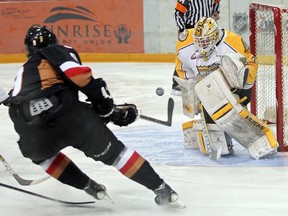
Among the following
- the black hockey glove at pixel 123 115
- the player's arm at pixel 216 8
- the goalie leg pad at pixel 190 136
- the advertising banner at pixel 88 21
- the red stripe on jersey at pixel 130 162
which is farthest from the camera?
the advertising banner at pixel 88 21

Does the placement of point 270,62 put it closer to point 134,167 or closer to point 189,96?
point 189,96

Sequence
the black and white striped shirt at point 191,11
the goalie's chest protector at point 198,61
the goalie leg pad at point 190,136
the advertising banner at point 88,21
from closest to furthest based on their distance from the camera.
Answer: the goalie's chest protector at point 198,61 < the goalie leg pad at point 190,136 < the black and white striped shirt at point 191,11 < the advertising banner at point 88,21

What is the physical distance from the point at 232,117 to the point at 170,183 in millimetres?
570

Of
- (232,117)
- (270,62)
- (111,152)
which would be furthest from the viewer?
(270,62)

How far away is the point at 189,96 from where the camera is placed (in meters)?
4.25

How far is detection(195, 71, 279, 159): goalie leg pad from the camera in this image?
13.1 ft

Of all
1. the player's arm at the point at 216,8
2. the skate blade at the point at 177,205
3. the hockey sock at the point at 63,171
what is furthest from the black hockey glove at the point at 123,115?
the player's arm at the point at 216,8

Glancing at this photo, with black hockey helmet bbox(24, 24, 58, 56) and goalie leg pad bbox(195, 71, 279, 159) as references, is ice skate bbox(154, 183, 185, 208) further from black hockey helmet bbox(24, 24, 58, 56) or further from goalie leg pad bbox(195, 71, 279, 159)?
goalie leg pad bbox(195, 71, 279, 159)

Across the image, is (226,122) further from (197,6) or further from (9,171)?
(197,6)

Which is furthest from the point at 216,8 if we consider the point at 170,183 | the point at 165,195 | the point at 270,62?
the point at 165,195

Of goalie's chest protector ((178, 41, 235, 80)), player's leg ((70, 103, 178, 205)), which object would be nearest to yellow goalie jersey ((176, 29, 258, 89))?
goalie's chest protector ((178, 41, 235, 80))

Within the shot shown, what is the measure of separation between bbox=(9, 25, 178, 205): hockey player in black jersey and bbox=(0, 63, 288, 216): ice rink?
0.25 meters

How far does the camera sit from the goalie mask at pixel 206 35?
13.3 feet

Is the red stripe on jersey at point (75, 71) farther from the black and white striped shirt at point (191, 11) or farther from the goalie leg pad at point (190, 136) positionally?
the black and white striped shirt at point (191, 11)
